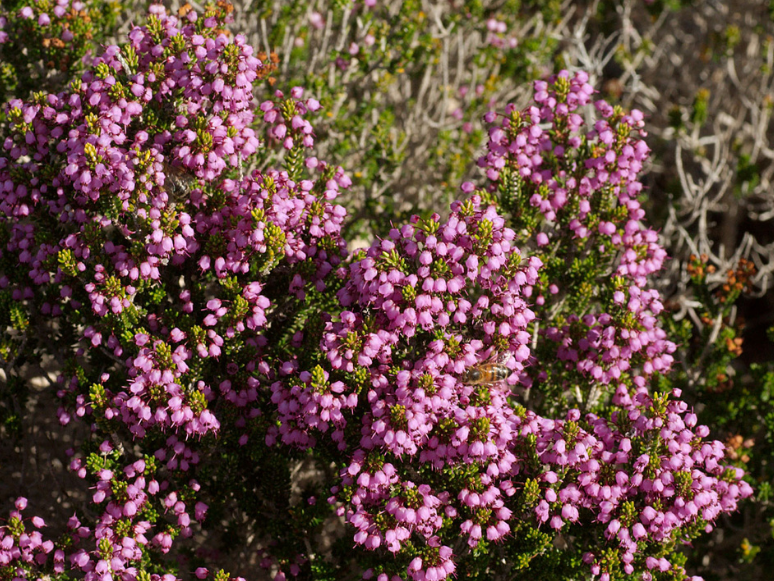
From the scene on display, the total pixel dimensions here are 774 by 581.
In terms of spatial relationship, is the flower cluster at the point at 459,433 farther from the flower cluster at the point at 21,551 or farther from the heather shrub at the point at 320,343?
the flower cluster at the point at 21,551

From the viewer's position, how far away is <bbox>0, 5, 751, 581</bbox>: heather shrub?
473 cm

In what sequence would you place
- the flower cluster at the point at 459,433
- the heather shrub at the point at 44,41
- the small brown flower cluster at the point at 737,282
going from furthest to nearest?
the small brown flower cluster at the point at 737,282
the heather shrub at the point at 44,41
the flower cluster at the point at 459,433

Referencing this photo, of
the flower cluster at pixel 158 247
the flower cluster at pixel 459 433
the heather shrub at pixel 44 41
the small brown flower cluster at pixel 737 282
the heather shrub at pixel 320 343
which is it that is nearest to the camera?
the flower cluster at pixel 459 433

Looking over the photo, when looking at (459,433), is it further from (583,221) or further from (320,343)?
(583,221)

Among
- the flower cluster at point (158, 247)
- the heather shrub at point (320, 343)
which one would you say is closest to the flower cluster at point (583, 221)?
the heather shrub at point (320, 343)

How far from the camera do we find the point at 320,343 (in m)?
4.93

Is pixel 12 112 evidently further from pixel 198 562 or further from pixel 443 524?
pixel 443 524

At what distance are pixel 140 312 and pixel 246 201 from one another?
3.78ft

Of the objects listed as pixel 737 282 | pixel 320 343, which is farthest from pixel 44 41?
pixel 737 282

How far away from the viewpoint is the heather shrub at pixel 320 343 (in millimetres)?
4730

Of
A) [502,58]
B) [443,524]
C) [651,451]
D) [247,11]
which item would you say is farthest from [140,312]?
[502,58]

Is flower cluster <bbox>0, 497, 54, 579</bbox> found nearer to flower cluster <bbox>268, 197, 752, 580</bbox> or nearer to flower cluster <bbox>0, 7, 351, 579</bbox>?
flower cluster <bbox>0, 7, 351, 579</bbox>

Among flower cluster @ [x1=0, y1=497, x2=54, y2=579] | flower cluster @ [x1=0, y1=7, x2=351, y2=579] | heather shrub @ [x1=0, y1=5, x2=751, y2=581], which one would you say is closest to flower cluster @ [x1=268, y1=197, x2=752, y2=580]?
heather shrub @ [x1=0, y1=5, x2=751, y2=581]

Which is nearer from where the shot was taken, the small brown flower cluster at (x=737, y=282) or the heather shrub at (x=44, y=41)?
the heather shrub at (x=44, y=41)
